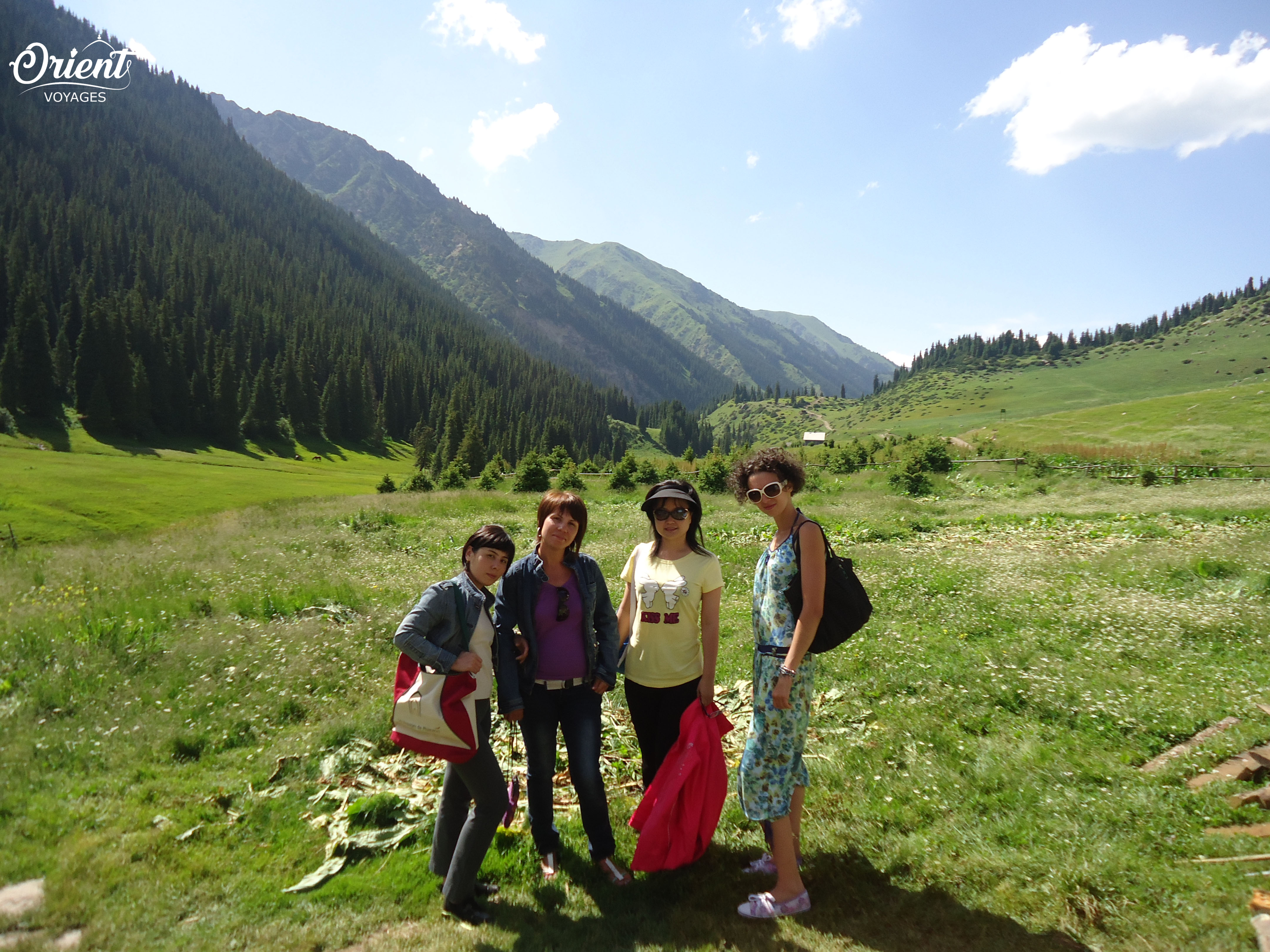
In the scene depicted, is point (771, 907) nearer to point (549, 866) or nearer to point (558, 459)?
point (549, 866)

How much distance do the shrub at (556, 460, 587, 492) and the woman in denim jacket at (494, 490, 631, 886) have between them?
37.3m

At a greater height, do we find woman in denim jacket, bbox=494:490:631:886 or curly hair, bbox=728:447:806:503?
curly hair, bbox=728:447:806:503

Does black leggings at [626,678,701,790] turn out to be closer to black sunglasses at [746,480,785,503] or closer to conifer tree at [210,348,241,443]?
black sunglasses at [746,480,785,503]

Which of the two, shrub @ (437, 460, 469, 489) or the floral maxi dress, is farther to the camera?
shrub @ (437, 460, 469, 489)

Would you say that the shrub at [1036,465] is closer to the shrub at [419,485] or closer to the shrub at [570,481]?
the shrub at [570,481]

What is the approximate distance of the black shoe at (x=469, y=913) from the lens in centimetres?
420

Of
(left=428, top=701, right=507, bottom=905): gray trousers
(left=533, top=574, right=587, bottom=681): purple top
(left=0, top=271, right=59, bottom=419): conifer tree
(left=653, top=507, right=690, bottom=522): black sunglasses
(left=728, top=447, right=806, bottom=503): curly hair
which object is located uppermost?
(left=0, top=271, right=59, bottom=419): conifer tree

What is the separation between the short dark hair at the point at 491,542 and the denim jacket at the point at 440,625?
0.79 feet

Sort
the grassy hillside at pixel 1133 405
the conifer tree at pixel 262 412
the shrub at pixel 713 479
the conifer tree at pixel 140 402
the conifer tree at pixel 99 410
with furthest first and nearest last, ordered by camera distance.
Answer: the conifer tree at pixel 262 412, the conifer tree at pixel 140 402, the grassy hillside at pixel 1133 405, the conifer tree at pixel 99 410, the shrub at pixel 713 479

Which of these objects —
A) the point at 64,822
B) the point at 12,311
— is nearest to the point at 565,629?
the point at 64,822

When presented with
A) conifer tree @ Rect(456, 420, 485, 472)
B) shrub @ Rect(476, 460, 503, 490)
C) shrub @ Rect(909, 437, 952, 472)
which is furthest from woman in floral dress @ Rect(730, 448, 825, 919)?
conifer tree @ Rect(456, 420, 485, 472)

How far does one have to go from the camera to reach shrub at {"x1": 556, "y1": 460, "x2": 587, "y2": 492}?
4362cm

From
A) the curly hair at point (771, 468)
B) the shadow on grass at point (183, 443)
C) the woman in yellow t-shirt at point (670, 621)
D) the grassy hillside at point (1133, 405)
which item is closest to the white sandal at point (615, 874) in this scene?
the woman in yellow t-shirt at point (670, 621)

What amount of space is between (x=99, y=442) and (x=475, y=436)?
4150cm
